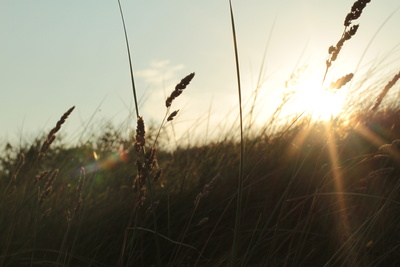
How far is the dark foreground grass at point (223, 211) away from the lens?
1.75 meters

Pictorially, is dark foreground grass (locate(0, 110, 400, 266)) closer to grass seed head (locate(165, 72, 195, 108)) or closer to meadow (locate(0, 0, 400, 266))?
meadow (locate(0, 0, 400, 266))

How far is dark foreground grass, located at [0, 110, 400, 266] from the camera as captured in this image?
1.75 m

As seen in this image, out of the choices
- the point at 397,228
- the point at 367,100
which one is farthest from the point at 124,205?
the point at 367,100

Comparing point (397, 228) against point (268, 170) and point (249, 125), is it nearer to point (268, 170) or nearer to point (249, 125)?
point (268, 170)

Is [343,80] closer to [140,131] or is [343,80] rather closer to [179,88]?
[179,88]

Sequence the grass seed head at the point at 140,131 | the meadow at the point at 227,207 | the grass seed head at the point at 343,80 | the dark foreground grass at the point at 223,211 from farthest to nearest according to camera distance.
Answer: the dark foreground grass at the point at 223,211
the meadow at the point at 227,207
the grass seed head at the point at 343,80
the grass seed head at the point at 140,131

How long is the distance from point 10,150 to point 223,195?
7.96ft

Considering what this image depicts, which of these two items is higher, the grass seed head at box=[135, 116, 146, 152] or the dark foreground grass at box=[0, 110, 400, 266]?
the grass seed head at box=[135, 116, 146, 152]

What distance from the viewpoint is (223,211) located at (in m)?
2.07

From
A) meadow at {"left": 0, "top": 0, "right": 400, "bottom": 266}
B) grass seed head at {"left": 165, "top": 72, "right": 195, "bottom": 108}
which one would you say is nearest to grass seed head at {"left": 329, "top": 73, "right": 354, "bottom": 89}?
meadow at {"left": 0, "top": 0, "right": 400, "bottom": 266}

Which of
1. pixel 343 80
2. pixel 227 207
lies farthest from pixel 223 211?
pixel 343 80

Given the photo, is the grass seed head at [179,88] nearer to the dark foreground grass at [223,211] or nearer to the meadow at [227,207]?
the meadow at [227,207]

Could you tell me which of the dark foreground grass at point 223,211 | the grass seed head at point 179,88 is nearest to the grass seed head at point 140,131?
the grass seed head at point 179,88

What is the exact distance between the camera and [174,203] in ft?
8.05
